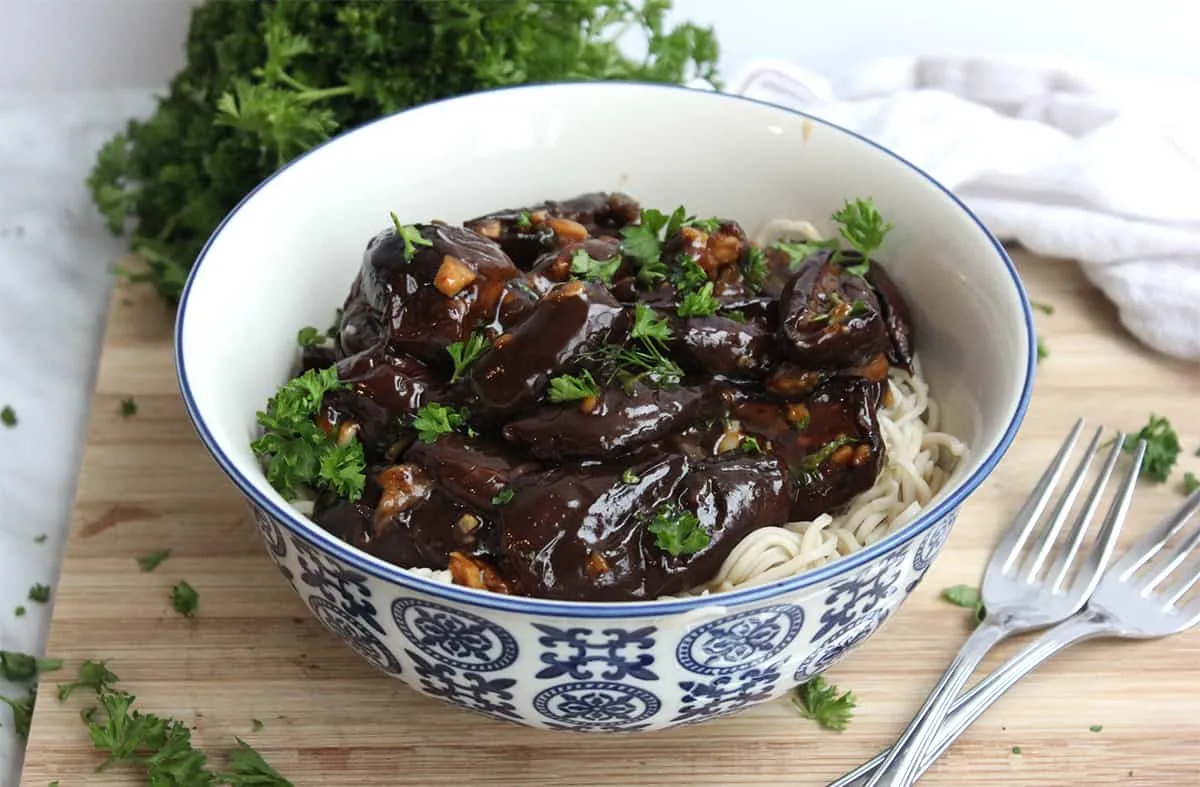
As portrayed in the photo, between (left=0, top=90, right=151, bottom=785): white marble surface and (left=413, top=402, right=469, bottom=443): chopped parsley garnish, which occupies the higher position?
(left=413, top=402, right=469, bottom=443): chopped parsley garnish

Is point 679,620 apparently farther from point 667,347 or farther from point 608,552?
point 667,347

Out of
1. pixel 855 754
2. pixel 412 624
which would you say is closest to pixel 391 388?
pixel 412 624

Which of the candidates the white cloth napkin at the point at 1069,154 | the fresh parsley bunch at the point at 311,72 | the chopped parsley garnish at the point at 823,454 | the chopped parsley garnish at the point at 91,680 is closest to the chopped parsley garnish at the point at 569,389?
the chopped parsley garnish at the point at 823,454

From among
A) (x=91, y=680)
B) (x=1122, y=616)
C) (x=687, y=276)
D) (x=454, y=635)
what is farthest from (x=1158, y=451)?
(x=91, y=680)

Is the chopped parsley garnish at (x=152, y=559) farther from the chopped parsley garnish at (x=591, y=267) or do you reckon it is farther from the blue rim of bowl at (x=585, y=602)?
the chopped parsley garnish at (x=591, y=267)

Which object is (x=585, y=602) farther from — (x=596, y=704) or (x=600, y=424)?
(x=600, y=424)

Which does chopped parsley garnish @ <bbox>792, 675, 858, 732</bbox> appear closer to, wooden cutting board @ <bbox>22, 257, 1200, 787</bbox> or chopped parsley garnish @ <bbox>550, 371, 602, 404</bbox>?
wooden cutting board @ <bbox>22, 257, 1200, 787</bbox>

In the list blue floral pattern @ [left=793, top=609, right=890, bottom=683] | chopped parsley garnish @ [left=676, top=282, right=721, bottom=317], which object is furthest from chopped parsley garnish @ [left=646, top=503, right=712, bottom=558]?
chopped parsley garnish @ [left=676, top=282, right=721, bottom=317]
